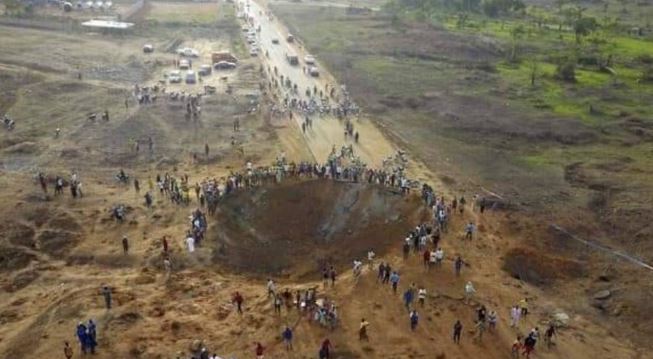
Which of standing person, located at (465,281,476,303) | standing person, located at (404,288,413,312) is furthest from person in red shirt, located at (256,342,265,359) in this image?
standing person, located at (465,281,476,303)

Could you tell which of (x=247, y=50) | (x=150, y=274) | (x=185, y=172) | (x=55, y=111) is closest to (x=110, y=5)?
(x=247, y=50)

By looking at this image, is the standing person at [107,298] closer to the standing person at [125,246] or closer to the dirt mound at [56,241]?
the standing person at [125,246]

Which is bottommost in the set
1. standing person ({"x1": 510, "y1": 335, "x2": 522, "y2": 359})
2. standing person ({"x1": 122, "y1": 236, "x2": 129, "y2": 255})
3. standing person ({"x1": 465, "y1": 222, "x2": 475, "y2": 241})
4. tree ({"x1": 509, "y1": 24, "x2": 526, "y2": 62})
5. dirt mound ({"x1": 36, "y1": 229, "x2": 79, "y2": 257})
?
standing person ({"x1": 510, "y1": 335, "x2": 522, "y2": 359})

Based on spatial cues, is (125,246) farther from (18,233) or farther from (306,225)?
(306,225)

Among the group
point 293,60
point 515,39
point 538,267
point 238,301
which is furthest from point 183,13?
point 238,301

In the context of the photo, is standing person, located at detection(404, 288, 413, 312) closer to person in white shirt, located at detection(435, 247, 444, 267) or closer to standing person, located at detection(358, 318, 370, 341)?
standing person, located at detection(358, 318, 370, 341)

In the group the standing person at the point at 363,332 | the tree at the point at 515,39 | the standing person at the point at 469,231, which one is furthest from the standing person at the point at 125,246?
the tree at the point at 515,39

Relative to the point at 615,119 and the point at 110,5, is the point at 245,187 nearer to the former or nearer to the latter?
the point at 615,119
